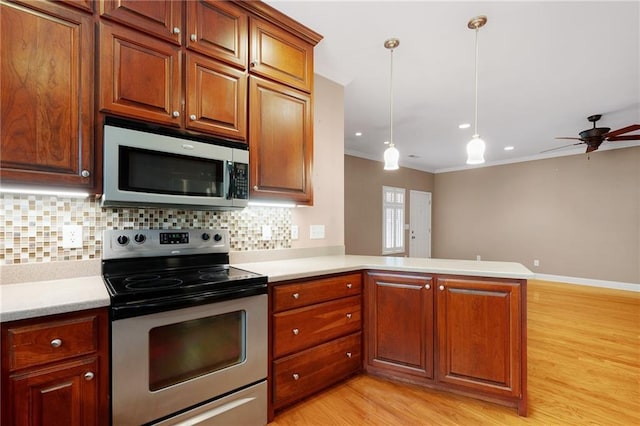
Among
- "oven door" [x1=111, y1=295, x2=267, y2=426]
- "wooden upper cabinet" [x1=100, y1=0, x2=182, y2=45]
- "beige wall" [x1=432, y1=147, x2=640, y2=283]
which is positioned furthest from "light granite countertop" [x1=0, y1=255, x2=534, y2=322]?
"beige wall" [x1=432, y1=147, x2=640, y2=283]

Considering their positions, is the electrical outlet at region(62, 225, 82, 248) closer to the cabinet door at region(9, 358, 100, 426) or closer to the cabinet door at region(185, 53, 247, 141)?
the cabinet door at region(9, 358, 100, 426)

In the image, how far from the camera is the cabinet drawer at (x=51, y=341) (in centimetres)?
101

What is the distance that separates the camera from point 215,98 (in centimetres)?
178

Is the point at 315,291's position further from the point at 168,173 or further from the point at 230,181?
the point at 168,173

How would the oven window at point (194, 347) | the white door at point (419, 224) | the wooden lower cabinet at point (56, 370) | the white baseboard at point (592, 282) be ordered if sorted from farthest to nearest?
1. the white door at point (419, 224)
2. the white baseboard at point (592, 282)
3. the oven window at point (194, 347)
4. the wooden lower cabinet at point (56, 370)

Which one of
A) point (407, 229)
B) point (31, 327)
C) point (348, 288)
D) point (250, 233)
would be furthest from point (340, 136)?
point (407, 229)

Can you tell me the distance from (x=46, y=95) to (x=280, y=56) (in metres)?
1.37

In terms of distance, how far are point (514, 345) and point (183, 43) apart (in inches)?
104

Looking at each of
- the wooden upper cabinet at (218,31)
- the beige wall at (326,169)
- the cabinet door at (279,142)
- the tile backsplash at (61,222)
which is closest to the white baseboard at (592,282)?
the beige wall at (326,169)

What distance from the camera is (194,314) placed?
1388 mm

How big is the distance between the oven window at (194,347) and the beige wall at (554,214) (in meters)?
6.86

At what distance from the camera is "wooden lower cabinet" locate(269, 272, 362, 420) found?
1740mm

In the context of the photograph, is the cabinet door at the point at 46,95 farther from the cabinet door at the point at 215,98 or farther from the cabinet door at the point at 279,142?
the cabinet door at the point at 279,142

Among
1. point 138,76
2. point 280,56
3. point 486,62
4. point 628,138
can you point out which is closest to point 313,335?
point 138,76
